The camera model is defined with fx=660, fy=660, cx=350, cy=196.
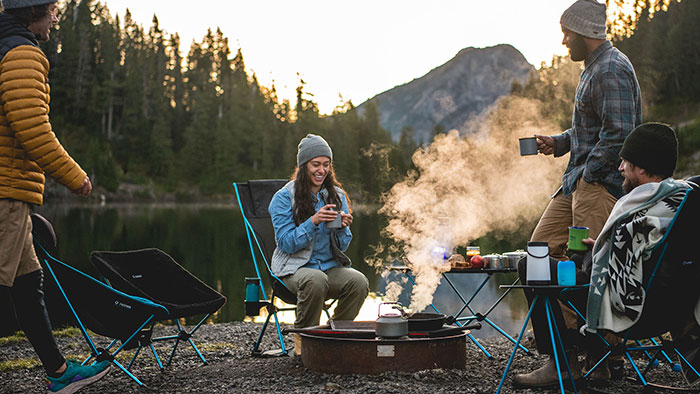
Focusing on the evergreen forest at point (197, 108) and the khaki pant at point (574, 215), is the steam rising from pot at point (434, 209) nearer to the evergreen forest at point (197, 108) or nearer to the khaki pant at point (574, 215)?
the khaki pant at point (574, 215)

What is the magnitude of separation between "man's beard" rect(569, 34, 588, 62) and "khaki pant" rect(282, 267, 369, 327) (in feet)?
6.02

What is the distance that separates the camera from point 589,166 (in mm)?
3549

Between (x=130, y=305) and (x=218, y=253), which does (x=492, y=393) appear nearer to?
(x=130, y=305)

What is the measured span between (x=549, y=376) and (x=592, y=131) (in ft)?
4.56

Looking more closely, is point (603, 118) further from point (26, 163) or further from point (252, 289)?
point (26, 163)

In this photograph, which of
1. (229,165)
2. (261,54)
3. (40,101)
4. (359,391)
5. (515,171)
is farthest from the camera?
(261,54)

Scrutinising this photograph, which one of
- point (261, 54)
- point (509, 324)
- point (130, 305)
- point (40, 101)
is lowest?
point (509, 324)

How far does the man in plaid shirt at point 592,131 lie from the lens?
3.50 m

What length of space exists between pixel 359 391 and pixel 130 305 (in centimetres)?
134

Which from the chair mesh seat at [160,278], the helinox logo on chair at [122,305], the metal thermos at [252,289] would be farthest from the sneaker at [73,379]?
the metal thermos at [252,289]

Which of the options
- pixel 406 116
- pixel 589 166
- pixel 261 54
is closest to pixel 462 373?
pixel 589 166

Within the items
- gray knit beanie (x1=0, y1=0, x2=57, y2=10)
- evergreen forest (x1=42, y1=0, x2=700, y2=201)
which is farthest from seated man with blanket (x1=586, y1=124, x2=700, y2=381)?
evergreen forest (x1=42, y1=0, x2=700, y2=201)

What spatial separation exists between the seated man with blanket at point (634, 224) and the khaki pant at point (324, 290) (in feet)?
5.27

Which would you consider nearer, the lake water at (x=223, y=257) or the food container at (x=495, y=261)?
the food container at (x=495, y=261)
